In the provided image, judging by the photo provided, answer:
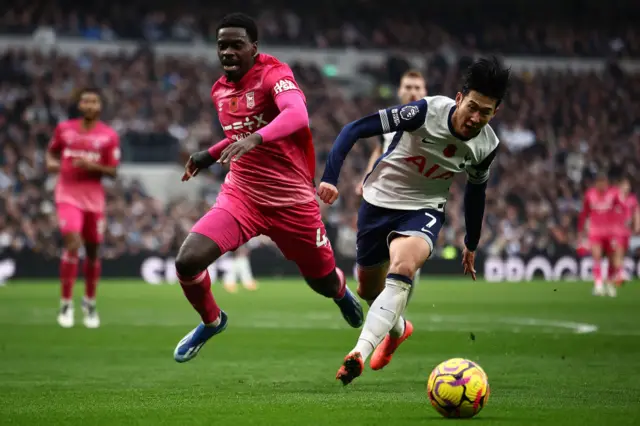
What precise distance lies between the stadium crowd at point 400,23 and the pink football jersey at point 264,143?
97.9ft

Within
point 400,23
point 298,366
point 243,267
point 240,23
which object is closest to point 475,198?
point 240,23

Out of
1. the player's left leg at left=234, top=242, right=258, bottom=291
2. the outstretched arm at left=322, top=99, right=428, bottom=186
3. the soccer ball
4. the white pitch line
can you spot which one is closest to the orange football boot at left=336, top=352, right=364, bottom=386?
the soccer ball

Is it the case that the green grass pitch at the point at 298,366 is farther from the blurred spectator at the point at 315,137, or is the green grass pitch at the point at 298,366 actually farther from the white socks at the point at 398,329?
the blurred spectator at the point at 315,137

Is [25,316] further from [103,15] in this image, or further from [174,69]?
[103,15]

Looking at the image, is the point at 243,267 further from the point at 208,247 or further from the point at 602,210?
the point at 208,247

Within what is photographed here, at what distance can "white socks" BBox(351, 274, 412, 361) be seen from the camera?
7000 mm

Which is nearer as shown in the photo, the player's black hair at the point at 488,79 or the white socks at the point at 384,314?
the white socks at the point at 384,314

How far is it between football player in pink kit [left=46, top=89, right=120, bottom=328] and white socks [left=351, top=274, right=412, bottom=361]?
6.91 m

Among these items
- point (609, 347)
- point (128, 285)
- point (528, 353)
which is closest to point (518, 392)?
point (528, 353)

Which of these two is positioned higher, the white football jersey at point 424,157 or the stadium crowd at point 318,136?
the white football jersey at point 424,157

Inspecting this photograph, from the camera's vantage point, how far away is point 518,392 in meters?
7.61

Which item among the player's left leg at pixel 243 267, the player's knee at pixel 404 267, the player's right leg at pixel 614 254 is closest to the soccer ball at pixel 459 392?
the player's knee at pixel 404 267

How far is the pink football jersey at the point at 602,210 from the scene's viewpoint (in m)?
23.6

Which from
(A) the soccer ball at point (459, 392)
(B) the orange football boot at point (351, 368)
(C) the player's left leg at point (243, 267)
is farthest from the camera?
(C) the player's left leg at point (243, 267)
